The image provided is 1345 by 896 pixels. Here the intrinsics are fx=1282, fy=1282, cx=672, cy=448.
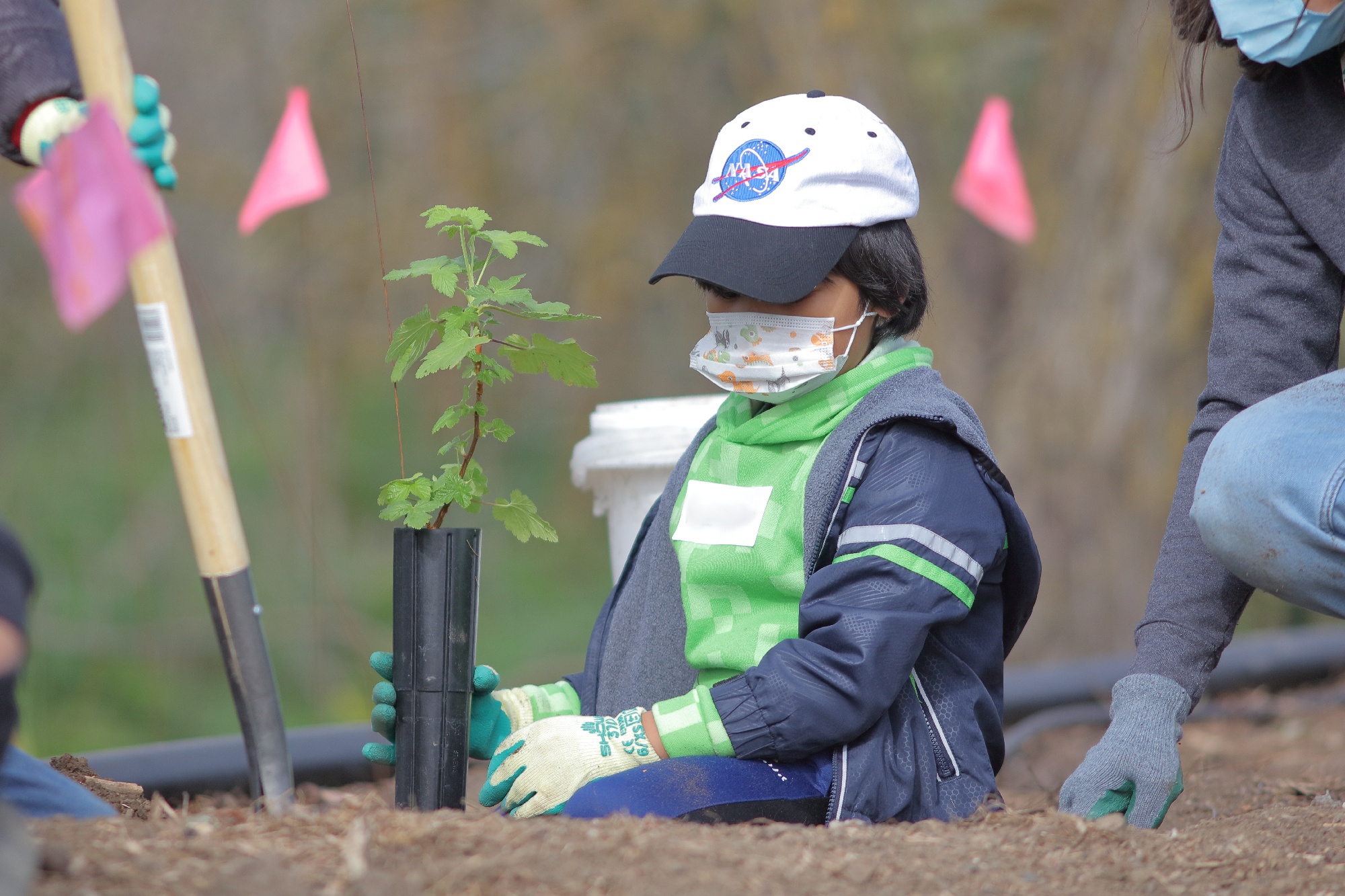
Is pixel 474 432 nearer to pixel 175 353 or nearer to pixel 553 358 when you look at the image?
pixel 553 358

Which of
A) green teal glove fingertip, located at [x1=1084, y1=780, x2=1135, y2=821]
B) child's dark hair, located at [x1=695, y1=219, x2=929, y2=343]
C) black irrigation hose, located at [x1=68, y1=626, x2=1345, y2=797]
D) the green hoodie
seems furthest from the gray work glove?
black irrigation hose, located at [x1=68, y1=626, x2=1345, y2=797]

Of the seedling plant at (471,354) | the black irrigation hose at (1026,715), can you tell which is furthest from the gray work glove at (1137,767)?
the black irrigation hose at (1026,715)

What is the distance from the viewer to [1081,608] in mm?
4551

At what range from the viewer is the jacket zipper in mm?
1803

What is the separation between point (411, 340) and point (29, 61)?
67 centimetres

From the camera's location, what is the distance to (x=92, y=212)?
4.83 ft

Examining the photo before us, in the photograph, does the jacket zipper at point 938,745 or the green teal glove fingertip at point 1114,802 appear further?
the jacket zipper at point 938,745

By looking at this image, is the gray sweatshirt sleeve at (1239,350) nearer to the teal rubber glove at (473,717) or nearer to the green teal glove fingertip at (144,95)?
the teal rubber glove at (473,717)

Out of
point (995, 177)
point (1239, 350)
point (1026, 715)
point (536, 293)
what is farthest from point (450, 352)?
point (536, 293)

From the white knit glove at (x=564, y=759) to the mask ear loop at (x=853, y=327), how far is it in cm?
62

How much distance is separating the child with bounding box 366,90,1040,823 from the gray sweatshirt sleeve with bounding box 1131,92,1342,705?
207mm

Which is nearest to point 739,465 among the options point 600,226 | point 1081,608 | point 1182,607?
point 1182,607

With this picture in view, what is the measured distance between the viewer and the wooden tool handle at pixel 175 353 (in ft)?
5.30

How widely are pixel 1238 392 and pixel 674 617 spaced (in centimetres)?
91
